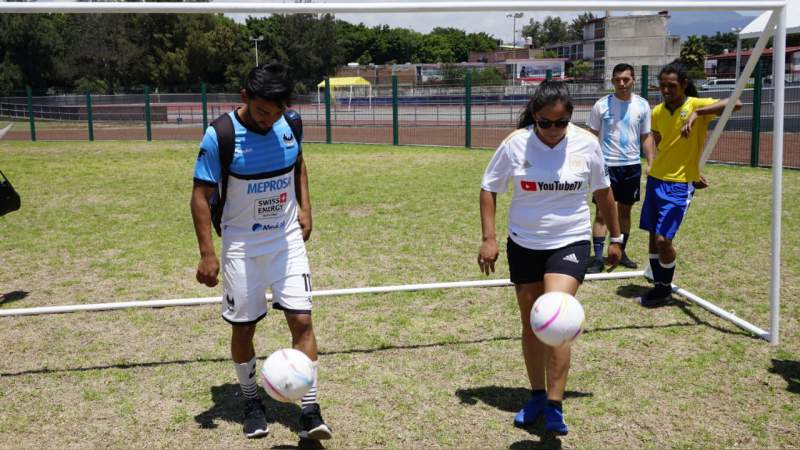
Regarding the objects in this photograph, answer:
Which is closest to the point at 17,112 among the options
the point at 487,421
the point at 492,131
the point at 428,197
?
the point at 492,131

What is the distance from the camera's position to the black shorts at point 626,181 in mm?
8188

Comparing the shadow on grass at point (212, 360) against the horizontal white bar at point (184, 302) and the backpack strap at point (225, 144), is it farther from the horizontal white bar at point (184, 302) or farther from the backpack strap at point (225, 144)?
the backpack strap at point (225, 144)

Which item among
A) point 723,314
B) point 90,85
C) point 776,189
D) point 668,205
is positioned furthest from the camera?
point 90,85

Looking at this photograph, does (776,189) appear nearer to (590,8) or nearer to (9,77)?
(590,8)

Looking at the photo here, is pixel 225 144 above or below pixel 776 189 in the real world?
above

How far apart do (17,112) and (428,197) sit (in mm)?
27878

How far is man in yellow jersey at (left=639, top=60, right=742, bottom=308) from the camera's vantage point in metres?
6.67

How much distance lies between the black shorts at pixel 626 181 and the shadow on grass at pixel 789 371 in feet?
9.73

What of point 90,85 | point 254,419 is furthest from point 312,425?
point 90,85

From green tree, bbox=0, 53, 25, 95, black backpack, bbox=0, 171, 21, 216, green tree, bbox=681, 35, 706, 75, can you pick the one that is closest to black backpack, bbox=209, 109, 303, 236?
black backpack, bbox=0, 171, 21, 216

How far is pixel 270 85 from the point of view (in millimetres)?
3969

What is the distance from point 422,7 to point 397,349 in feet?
8.67

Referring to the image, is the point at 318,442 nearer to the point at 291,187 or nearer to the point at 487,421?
the point at 487,421

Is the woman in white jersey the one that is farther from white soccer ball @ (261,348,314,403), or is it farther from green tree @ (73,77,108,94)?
green tree @ (73,77,108,94)
